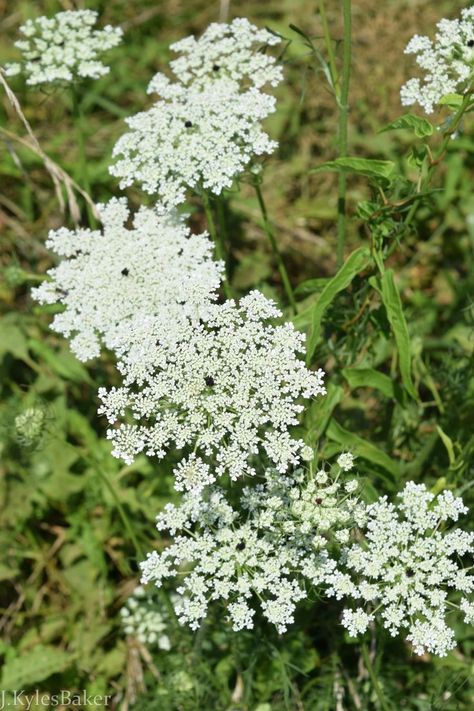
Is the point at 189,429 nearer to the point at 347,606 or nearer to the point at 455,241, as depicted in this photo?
the point at 347,606

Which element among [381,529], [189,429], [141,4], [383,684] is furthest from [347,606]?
[141,4]

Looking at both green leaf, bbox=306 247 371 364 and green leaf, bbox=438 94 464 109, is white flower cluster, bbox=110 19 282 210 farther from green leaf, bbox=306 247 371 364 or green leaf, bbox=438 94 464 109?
green leaf, bbox=438 94 464 109

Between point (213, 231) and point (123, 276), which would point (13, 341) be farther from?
point (213, 231)

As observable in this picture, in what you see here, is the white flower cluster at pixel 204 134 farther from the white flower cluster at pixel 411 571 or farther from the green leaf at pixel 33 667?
the green leaf at pixel 33 667

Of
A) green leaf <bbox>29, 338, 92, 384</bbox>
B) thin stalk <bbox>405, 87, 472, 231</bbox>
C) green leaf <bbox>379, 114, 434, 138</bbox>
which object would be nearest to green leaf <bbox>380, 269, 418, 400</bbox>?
thin stalk <bbox>405, 87, 472, 231</bbox>

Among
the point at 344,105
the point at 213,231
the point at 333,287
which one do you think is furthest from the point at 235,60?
the point at 333,287

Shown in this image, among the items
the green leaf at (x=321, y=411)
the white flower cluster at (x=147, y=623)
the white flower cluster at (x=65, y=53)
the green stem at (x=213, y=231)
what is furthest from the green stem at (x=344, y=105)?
the white flower cluster at (x=147, y=623)
